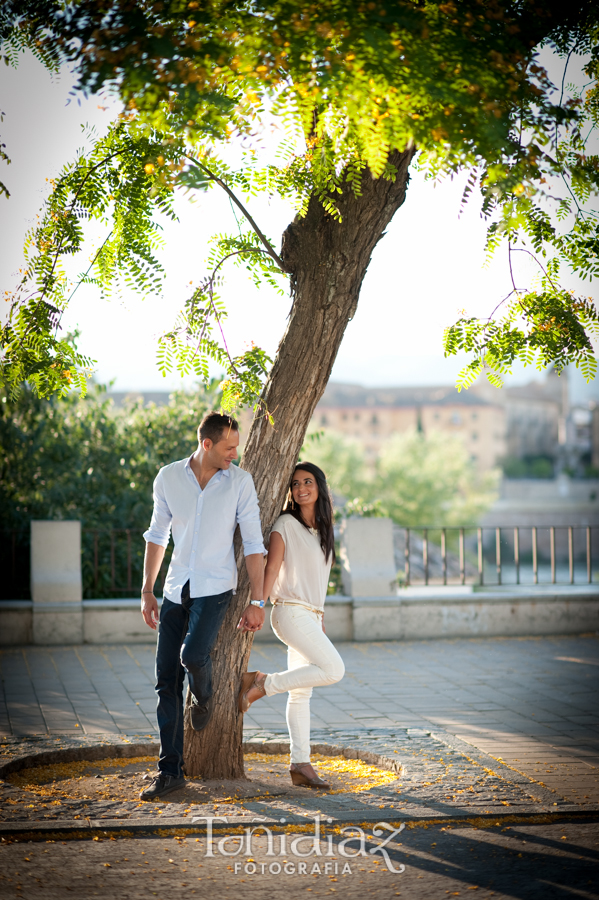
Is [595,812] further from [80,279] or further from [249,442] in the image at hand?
[80,279]

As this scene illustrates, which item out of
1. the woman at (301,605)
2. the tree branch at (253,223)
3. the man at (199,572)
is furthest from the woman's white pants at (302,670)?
the tree branch at (253,223)

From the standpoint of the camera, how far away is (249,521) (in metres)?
5.25

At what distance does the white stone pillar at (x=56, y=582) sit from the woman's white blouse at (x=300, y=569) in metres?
5.62

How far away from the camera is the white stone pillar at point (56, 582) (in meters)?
10.5

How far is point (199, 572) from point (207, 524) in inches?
10.5

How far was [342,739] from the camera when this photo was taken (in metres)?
6.43

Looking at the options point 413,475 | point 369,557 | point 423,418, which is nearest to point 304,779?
point 369,557

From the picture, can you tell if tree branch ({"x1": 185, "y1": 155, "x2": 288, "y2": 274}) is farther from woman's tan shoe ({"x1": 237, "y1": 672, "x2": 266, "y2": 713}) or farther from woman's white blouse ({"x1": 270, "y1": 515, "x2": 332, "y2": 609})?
woman's tan shoe ({"x1": 237, "y1": 672, "x2": 266, "y2": 713})

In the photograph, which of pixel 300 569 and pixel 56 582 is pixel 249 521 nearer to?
pixel 300 569

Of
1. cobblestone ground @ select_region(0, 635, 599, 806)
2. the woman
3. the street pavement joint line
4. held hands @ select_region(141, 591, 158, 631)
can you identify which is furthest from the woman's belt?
cobblestone ground @ select_region(0, 635, 599, 806)

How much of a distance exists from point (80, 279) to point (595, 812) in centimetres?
419

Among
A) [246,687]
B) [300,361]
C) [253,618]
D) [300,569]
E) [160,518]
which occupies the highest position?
[300,361]

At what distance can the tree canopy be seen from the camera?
3990 millimetres

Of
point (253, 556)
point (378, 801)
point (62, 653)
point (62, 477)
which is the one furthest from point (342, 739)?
point (62, 477)
